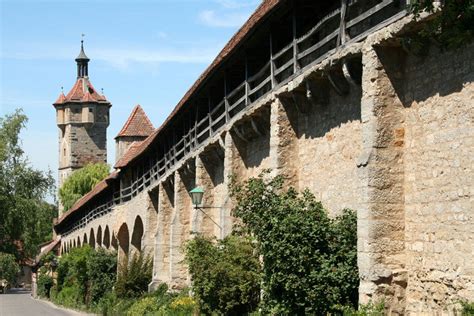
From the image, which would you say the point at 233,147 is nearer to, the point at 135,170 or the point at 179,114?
the point at 179,114

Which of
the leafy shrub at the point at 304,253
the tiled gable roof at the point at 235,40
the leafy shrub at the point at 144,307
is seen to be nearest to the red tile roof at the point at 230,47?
the tiled gable roof at the point at 235,40

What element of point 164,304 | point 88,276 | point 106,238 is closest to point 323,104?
point 164,304

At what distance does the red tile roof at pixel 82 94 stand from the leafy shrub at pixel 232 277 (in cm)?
7507

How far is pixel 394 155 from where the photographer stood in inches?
540

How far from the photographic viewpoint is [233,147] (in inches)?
909

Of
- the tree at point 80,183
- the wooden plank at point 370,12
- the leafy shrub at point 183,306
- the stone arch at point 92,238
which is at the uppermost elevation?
the tree at point 80,183

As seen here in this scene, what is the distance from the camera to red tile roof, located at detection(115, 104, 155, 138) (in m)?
57.8

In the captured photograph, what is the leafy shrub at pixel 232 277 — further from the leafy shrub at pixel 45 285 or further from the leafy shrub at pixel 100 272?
the leafy shrub at pixel 45 285

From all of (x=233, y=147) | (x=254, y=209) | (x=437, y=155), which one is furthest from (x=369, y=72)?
(x=233, y=147)

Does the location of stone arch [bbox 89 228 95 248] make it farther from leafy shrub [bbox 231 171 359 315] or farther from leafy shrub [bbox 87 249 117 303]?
leafy shrub [bbox 231 171 359 315]

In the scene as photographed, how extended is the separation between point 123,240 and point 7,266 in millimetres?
30596

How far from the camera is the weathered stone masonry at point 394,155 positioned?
1212 centimetres

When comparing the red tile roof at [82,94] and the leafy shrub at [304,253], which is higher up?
the red tile roof at [82,94]

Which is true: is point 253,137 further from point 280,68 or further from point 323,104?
point 323,104
